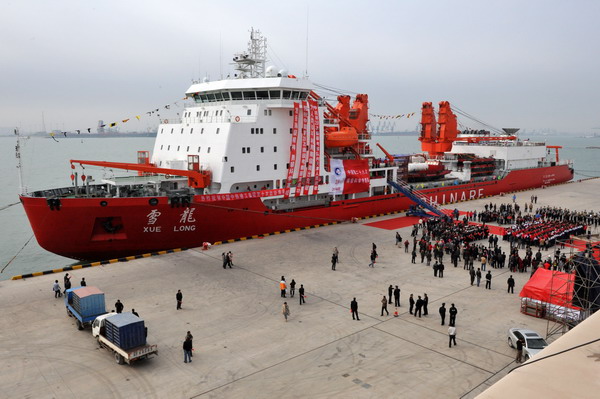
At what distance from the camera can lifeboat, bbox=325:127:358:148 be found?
29422 mm

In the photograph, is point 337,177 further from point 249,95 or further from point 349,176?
point 249,95

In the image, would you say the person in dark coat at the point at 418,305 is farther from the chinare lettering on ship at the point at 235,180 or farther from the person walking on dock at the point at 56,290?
the person walking on dock at the point at 56,290

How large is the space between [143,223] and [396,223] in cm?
1736

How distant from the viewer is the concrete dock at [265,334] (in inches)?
416

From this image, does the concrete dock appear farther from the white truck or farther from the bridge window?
the bridge window

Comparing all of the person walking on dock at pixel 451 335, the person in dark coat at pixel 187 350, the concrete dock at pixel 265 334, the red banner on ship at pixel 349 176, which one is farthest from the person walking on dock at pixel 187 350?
the red banner on ship at pixel 349 176

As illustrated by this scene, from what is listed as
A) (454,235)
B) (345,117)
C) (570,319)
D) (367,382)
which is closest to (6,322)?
(367,382)

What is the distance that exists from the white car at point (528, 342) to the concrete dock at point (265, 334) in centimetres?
46

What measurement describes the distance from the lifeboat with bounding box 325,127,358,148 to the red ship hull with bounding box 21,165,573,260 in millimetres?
4543

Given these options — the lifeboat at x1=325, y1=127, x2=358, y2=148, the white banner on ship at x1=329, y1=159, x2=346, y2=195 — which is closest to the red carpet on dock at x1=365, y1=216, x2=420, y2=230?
the white banner on ship at x1=329, y1=159, x2=346, y2=195

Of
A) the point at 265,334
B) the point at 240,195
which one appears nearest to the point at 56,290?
the point at 265,334

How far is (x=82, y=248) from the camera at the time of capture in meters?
20.1

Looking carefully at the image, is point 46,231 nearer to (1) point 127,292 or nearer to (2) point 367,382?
(1) point 127,292

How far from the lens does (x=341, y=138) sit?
29375 millimetres
